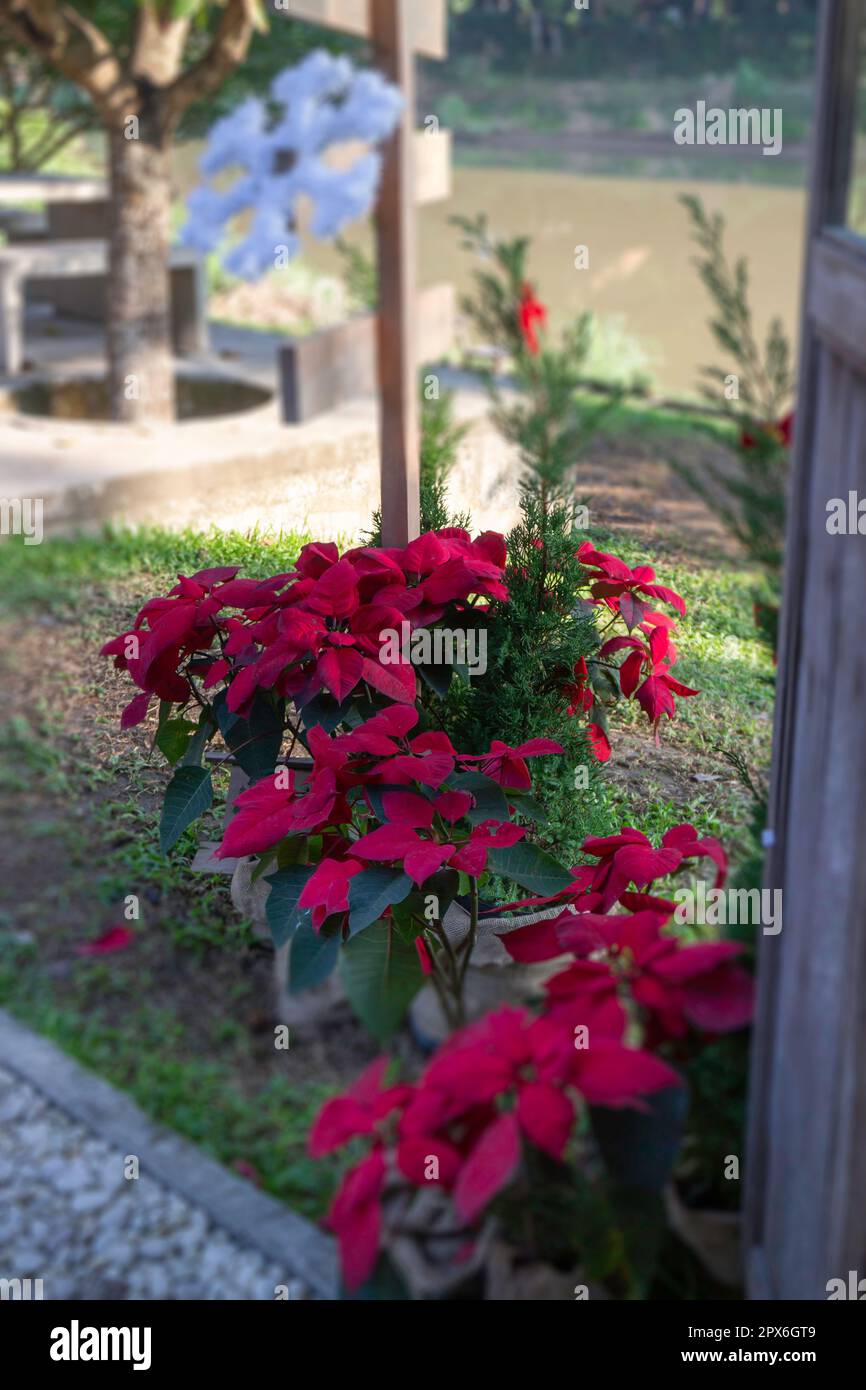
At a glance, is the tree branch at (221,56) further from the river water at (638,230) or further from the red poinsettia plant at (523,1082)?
the red poinsettia plant at (523,1082)

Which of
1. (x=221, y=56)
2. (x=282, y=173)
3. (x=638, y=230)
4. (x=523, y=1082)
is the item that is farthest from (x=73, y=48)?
(x=523, y=1082)

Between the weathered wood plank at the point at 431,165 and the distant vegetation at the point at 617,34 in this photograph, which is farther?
the weathered wood plank at the point at 431,165

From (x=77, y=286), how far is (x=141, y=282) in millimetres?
2729

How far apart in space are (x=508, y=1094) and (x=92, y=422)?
12.4ft

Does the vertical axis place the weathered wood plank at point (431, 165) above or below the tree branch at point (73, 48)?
below

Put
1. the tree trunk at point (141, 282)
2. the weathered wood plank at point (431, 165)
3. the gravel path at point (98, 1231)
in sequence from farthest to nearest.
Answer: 1. the tree trunk at point (141, 282)
2. the gravel path at point (98, 1231)
3. the weathered wood plank at point (431, 165)

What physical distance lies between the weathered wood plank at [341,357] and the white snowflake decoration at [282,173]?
Result: 28 cm

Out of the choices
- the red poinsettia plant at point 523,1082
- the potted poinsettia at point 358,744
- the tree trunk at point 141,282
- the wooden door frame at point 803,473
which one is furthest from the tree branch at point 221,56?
the red poinsettia plant at point 523,1082

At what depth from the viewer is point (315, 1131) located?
0.80m

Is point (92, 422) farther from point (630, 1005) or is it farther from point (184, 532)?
point (630, 1005)

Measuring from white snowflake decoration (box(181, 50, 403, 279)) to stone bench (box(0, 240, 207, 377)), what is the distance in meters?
3.12

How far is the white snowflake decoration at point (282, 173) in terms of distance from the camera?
1010mm
